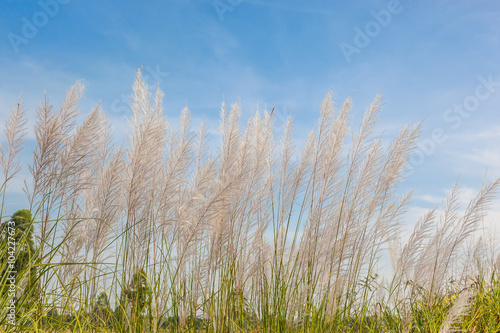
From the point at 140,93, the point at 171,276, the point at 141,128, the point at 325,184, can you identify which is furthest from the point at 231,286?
the point at 140,93

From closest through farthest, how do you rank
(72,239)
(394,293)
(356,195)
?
1. (72,239)
2. (356,195)
3. (394,293)

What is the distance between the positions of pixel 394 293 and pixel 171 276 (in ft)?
7.33

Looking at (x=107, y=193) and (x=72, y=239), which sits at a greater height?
(x=107, y=193)

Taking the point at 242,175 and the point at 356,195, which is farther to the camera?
the point at 356,195

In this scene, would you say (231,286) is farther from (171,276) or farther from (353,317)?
(353,317)

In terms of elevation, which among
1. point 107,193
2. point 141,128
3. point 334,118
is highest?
point 334,118

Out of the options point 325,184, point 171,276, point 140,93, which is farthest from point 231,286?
point 140,93

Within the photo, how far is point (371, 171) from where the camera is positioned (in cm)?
365

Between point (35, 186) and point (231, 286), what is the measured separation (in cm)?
173

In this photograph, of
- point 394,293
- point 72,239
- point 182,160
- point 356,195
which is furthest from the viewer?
point 394,293

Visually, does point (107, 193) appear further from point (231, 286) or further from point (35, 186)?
point (231, 286)

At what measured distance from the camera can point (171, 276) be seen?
320cm

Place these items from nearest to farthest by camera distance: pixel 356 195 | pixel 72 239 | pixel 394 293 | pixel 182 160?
pixel 182 160 → pixel 72 239 → pixel 356 195 → pixel 394 293

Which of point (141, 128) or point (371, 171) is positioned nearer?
point (141, 128)
